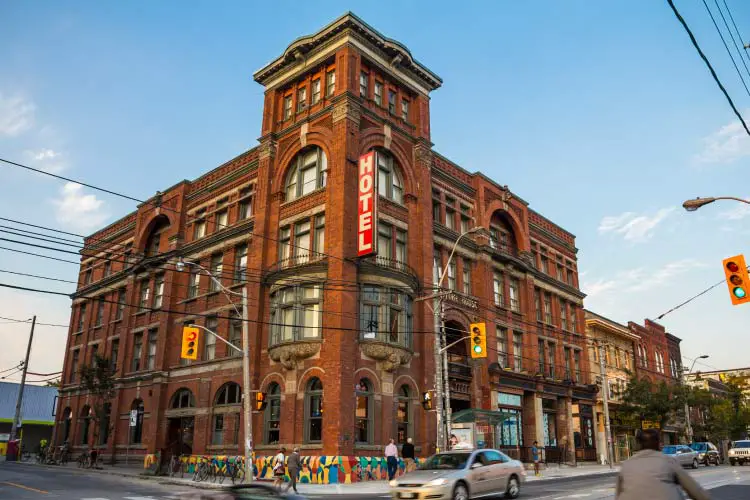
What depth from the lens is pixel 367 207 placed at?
101ft

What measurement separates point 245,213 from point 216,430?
1368 cm

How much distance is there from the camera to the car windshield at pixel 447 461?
54.7 ft

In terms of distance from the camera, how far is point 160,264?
44.4 m

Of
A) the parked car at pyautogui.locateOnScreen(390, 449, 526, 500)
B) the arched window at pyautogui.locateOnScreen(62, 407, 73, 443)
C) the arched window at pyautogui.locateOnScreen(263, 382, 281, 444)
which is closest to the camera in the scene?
the parked car at pyautogui.locateOnScreen(390, 449, 526, 500)

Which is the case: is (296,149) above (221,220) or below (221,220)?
above

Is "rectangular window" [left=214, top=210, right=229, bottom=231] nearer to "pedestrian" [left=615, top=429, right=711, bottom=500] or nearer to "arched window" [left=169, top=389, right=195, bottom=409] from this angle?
"arched window" [left=169, top=389, right=195, bottom=409]

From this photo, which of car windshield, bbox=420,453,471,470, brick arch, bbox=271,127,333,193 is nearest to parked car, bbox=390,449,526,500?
car windshield, bbox=420,453,471,470

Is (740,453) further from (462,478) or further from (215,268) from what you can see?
(215,268)

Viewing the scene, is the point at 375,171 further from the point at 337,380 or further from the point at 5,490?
the point at 5,490

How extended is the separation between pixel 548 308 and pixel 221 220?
27077mm

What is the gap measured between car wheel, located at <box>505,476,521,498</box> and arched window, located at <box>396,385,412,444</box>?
43.0 feet

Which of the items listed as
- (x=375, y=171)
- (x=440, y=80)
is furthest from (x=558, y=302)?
(x=375, y=171)

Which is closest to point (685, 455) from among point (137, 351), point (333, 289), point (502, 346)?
point (502, 346)

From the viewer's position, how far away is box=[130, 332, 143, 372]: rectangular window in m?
43.8
